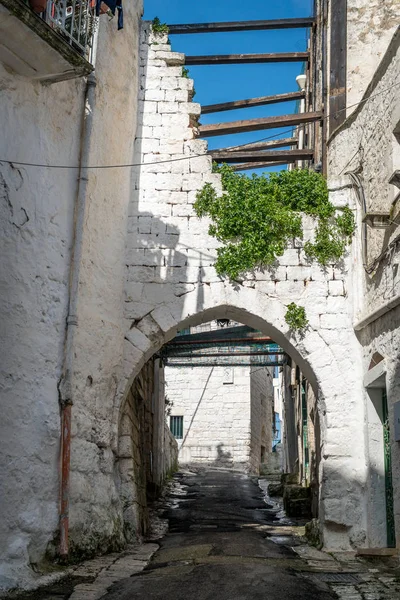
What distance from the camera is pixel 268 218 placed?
346 inches

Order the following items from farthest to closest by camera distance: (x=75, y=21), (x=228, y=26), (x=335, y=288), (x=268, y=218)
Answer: (x=228, y=26) → (x=268, y=218) → (x=335, y=288) → (x=75, y=21)

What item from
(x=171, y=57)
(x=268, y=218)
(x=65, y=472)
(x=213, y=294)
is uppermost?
(x=171, y=57)

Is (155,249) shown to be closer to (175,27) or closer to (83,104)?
(83,104)

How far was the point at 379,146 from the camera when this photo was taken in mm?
8039

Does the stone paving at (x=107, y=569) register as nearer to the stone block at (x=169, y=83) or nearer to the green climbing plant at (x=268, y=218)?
the green climbing plant at (x=268, y=218)

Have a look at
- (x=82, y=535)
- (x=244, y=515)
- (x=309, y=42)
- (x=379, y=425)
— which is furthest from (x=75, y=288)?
(x=309, y=42)

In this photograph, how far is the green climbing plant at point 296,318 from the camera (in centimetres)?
849

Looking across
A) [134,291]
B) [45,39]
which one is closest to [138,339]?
[134,291]

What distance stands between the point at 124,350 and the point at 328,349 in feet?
7.82

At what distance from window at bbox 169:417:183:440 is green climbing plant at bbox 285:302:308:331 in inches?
644

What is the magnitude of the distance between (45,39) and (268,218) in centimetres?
367

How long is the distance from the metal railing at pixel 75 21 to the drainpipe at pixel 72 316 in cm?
53

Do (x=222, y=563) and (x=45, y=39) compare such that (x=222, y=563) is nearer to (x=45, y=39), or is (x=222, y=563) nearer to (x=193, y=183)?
(x=45, y=39)

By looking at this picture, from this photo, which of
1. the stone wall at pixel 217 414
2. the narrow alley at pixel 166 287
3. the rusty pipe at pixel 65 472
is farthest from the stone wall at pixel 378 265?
the stone wall at pixel 217 414
